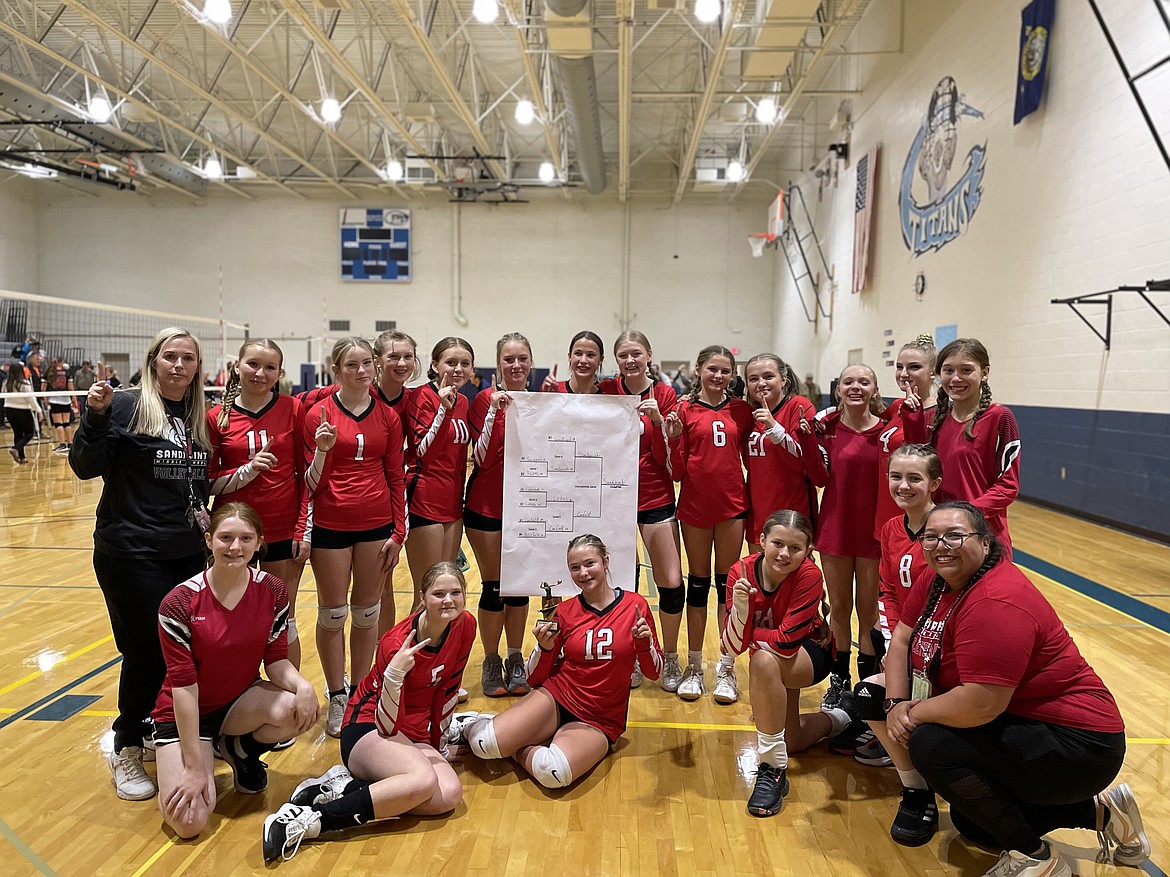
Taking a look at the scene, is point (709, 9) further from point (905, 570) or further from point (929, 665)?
point (929, 665)

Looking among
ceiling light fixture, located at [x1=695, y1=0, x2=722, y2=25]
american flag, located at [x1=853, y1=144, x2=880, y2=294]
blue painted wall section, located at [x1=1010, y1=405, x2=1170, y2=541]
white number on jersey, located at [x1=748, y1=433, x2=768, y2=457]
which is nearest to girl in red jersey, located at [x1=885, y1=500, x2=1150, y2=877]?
white number on jersey, located at [x1=748, y1=433, x2=768, y2=457]

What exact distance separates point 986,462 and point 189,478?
3.15 m

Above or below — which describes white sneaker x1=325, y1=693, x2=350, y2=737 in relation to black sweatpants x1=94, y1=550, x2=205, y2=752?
below

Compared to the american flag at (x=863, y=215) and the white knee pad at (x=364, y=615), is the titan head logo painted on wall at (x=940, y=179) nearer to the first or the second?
the american flag at (x=863, y=215)

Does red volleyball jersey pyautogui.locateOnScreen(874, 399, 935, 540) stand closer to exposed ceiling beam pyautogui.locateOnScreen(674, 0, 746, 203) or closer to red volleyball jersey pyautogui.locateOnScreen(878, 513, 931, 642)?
red volleyball jersey pyautogui.locateOnScreen(878, 513, 931, 642)

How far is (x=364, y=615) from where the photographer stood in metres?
3.43

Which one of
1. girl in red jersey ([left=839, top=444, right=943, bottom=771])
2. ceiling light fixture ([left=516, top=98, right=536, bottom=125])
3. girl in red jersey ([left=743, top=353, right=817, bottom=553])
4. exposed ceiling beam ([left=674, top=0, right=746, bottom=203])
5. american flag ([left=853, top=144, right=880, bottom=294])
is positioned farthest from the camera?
american flag ([left=853, top=144, right=880, bottom=294])

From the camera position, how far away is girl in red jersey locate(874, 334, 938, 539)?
3.24m

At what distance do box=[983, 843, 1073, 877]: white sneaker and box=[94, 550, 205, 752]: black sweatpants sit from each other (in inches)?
118

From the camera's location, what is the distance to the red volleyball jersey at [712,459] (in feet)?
12.0

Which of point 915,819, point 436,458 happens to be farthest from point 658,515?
point 915,819

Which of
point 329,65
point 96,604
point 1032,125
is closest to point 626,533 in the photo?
point 96,604

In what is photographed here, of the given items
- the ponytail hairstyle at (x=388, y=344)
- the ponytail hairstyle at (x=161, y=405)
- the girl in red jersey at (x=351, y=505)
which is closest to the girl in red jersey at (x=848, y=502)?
the ponytail hairstyle at (x=388, y=344)

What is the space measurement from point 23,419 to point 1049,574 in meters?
14.9
